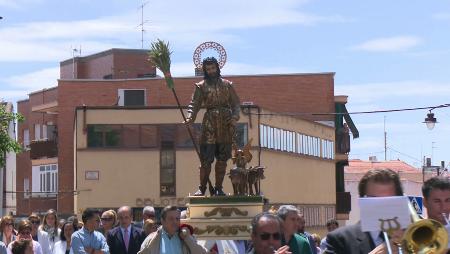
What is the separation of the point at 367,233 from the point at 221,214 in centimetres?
1021

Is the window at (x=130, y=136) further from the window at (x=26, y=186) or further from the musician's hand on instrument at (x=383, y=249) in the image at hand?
the musician's hand on instrument at (x=383, y=249)

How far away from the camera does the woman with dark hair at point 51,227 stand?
1645 cm

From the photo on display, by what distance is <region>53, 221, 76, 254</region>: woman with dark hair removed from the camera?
52.2 feet

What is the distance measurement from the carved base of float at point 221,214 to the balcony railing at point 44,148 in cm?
4477

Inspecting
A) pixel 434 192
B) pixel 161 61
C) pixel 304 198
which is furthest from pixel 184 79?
pixel 434 192

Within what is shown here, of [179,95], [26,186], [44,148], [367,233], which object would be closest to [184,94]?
[179,95]

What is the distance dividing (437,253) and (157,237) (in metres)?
6.17

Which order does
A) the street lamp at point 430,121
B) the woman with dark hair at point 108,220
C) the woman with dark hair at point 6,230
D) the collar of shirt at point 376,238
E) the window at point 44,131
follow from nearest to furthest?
the collar of shirt at point 376,238, the woman with dark hair at point 108,220, the woman with dark hair at point 6,230, the street lamp at point 430,121, the window at point 44,131

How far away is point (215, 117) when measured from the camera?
53.0ft

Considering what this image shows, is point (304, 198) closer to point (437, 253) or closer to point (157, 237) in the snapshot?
point (157, 237)

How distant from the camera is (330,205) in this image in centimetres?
6075

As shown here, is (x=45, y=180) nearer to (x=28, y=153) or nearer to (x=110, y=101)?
(x=110, y=101)

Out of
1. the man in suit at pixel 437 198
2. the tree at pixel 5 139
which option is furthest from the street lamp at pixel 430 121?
the man in suit at pixel 437 198

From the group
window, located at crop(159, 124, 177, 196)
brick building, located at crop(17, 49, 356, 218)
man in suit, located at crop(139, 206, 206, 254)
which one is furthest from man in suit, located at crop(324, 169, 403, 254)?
brick building, located at crop(17, 49, 356, 218)
